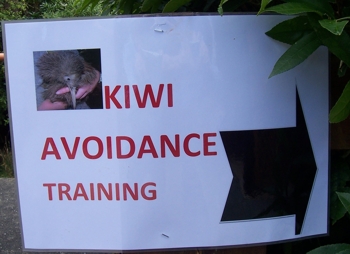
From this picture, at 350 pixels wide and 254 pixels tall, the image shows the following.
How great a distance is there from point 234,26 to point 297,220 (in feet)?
2.21

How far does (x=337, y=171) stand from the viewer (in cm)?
135

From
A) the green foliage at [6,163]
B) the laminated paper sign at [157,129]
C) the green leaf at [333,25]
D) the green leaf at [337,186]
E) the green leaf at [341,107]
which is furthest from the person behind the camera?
the green foliage at [6,163]

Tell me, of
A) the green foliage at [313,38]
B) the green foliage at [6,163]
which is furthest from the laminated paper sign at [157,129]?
the green foliage at [6,163]

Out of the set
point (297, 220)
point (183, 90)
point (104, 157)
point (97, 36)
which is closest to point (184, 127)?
point (183, 90)

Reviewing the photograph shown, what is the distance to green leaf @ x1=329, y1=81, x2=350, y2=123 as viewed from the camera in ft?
3.46

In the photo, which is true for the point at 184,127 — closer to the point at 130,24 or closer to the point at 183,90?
the point at 183,90

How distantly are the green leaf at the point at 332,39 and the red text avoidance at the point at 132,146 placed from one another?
42cm

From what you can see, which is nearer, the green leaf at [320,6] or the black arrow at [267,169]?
the green leaf at [320,6]

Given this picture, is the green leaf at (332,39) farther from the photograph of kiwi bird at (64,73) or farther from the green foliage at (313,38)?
the photograph of kiwi bird at (64,73)

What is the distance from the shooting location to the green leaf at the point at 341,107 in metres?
1.05

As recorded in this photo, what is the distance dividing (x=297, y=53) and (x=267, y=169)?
379mm

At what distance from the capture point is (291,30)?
3.70 ft

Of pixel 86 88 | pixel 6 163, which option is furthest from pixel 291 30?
pixel 6 163

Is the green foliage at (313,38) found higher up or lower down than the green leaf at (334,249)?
higher up
